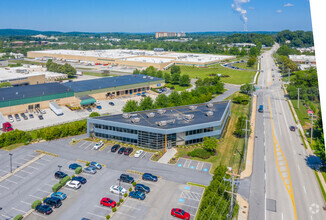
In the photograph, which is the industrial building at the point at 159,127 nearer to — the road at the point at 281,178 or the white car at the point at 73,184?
the road at the point at 281,178

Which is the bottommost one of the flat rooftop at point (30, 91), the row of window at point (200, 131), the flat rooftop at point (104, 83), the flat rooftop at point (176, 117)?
the row of window at point (200, 131)

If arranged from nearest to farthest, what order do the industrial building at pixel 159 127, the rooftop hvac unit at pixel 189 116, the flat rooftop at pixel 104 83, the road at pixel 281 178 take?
the road at pixel 281 178 < the industrial building at pixel 159 127 < the rooftop hvac unit at pixel 189 116 < the flat rooftop at pixel 104 83

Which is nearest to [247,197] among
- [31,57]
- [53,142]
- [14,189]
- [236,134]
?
[236,134]

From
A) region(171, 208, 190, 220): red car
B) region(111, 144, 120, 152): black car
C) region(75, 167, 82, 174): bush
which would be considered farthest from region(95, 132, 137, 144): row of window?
region(171, 208, 190, 220): red car

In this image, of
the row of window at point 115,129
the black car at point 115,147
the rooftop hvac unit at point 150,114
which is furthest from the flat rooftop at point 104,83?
the black car at point 115,147

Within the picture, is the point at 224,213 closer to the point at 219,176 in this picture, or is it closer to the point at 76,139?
the point at 219,176

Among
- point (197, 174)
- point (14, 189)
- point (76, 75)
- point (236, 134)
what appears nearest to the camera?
point (14, 189)
